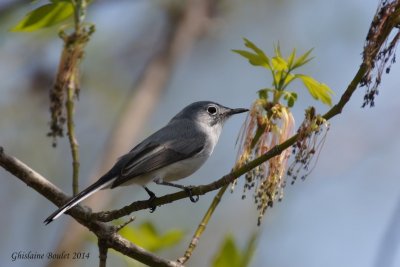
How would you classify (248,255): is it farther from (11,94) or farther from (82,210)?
(11,94)

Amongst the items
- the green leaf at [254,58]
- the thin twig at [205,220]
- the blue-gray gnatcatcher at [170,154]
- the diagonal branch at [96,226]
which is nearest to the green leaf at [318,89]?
the green leaf at [254,58]

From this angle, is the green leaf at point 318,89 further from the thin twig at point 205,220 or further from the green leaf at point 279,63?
the thin twig at point 205,220

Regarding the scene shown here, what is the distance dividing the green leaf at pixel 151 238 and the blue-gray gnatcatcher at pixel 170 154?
39 centimetres

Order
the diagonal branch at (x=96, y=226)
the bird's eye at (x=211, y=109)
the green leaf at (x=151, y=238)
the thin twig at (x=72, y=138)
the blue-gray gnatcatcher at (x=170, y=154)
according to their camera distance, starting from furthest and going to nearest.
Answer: the bird's eye at (x=211, y=109) → the blue-gray gnatcatcher at (x=170, y=154) → the green leaf at (x=151, y=238) → the thin twig at (x=72, y=138) → the diagonal branch at (x=96, y=226)

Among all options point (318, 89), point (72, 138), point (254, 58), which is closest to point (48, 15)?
point (72, 138)

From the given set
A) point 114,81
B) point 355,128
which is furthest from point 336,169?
point 114,81

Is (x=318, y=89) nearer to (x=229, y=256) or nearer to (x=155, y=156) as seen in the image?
(x=229, y=256)

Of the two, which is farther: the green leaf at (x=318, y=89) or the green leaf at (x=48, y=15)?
the green leaf at (x=48, y=15)

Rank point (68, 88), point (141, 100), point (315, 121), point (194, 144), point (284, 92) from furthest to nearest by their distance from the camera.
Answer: point (141, 100)
point (194, 144)
point (68, 88)
point (284, 92)
point (315, 121)

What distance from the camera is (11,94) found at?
6.39 meters

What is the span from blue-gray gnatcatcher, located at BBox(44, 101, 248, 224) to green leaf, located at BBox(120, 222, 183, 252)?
391 millimetres

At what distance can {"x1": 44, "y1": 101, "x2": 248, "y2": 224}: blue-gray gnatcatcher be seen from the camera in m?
3.72

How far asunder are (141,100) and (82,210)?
2.40 meters

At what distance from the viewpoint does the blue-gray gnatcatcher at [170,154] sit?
3.72 m
